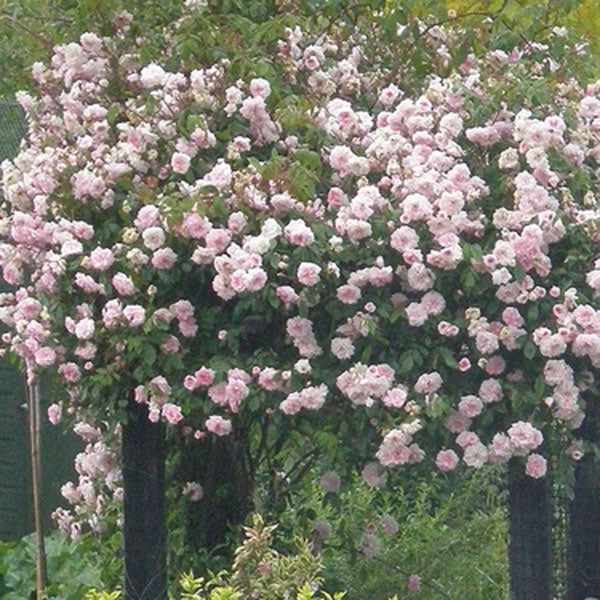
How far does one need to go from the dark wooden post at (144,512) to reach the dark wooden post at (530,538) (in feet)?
3.82

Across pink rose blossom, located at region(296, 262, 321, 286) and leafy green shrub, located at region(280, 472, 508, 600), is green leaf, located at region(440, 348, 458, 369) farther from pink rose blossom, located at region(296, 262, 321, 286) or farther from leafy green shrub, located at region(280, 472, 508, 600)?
leafy green shrub, located at region(280, 472, 508, 600)

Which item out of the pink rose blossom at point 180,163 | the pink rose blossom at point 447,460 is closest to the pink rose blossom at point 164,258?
the pink rose blossom at point 180,163

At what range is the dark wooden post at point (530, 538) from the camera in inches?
201

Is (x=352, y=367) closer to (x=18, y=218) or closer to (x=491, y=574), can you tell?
(x=18, y=218)

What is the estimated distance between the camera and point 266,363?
464 cm

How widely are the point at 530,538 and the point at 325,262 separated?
4.14 ft

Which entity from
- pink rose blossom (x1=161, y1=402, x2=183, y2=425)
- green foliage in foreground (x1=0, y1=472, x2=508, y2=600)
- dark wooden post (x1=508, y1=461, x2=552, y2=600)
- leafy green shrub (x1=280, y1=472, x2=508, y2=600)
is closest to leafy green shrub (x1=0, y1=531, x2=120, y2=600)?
green foliage in foreground (x1=0, y1=472, x2=508, y2=600)

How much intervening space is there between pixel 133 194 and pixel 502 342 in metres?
1.20

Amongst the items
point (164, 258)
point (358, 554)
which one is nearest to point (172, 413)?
point (164, 258)

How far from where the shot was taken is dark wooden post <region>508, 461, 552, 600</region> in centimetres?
512

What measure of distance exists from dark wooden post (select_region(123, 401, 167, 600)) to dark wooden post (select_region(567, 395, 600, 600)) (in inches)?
55.5

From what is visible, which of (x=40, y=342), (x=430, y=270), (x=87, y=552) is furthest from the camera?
(x=87, y=552)

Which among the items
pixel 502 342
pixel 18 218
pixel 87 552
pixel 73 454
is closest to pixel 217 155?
pixel 18 218

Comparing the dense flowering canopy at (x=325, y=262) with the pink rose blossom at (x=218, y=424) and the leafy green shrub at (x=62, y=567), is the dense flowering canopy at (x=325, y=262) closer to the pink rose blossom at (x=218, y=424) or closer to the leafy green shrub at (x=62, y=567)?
the pink rose blossom at (x=218, y=424)
